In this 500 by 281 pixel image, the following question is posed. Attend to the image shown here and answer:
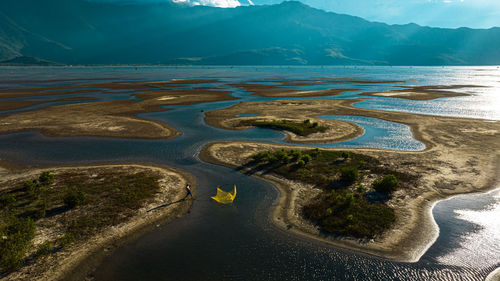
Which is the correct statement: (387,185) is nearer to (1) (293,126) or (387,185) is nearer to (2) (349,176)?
(2) (349,176)

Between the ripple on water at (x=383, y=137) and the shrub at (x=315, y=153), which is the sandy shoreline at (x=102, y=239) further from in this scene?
the ripple on water at (x=383, y=137)

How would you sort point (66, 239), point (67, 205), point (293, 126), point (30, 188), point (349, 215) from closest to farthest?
point (66, 239) → point (349, 215) → point (67, 205) → point (30, 188) → point (293, 126)

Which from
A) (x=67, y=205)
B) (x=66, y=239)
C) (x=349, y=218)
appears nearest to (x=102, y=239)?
(x=66, y=239)

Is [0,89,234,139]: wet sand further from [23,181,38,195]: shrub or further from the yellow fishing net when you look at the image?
the yellow fishing net

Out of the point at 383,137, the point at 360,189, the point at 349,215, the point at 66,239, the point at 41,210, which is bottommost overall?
the point at 66,239

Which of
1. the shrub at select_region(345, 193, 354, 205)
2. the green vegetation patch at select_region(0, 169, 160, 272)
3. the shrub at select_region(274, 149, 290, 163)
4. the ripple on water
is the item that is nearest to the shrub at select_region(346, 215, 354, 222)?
the shrub at select_region(345, 193, 354, 205)

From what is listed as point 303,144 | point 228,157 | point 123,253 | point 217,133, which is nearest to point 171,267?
point 123,253

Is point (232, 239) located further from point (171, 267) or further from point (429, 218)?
point (429, 218)

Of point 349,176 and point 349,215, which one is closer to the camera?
point 349,215
